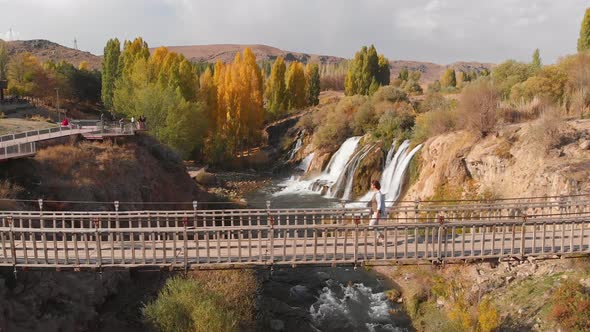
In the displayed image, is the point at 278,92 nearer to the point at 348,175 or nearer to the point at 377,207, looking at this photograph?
the point at 348,175

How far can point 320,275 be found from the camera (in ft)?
72.9

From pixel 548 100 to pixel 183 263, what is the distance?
Answer: 26122mm

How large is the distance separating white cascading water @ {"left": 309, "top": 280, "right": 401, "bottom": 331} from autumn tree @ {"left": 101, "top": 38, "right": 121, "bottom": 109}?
47.4m

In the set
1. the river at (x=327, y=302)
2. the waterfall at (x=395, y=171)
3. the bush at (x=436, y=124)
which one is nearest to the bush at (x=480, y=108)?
the bush at (x=436, y=124)

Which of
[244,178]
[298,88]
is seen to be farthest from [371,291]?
[298,88]

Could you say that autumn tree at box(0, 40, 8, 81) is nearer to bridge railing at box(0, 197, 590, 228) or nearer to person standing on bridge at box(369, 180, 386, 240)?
bridge railing at box(0, 197, 590, 228)

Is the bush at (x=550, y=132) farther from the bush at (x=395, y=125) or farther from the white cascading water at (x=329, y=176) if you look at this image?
the white cascading water at (x=329, y=176)

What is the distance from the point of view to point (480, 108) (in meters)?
27.4

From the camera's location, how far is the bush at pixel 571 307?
1284 centimetres

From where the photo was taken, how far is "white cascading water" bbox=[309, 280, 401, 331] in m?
17.6

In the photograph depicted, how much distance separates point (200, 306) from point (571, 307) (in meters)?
10.8

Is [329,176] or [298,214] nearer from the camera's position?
[298,214]

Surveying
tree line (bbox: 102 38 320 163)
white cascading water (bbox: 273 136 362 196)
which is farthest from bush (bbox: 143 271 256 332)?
tree line (bbox: 102 38 320 163)

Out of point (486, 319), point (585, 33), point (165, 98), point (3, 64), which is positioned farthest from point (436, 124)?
point (3, 64)
